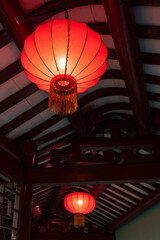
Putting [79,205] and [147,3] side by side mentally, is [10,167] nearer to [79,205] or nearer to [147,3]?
[79,205]

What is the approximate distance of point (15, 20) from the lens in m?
2.02

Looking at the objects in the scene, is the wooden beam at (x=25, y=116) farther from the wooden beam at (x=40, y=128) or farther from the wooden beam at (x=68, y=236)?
the wooden beam at (x=68, y=236)

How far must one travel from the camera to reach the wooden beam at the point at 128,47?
174cm

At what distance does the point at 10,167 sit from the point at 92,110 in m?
1.36

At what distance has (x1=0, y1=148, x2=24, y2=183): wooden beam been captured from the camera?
3.14 meters

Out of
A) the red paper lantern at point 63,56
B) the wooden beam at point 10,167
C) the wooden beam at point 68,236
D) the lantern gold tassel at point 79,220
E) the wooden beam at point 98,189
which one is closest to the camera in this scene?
the red paper lantern at point 63,56

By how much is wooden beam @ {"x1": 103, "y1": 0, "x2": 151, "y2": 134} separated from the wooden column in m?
1.82

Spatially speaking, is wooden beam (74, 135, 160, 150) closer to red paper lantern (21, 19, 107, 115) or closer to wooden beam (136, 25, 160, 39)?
wooden beam (136, 25, 160, 39)

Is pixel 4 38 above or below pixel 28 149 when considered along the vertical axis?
above

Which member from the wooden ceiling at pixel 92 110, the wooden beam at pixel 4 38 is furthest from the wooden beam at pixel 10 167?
the wooden beam at pixel 4 38

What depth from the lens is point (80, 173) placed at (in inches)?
135

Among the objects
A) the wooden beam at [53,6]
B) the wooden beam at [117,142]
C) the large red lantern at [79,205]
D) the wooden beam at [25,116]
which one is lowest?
the large red lantern at [79,205]

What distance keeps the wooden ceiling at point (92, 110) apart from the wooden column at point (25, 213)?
0.45ft

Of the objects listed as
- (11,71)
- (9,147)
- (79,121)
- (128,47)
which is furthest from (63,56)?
(9,147)
